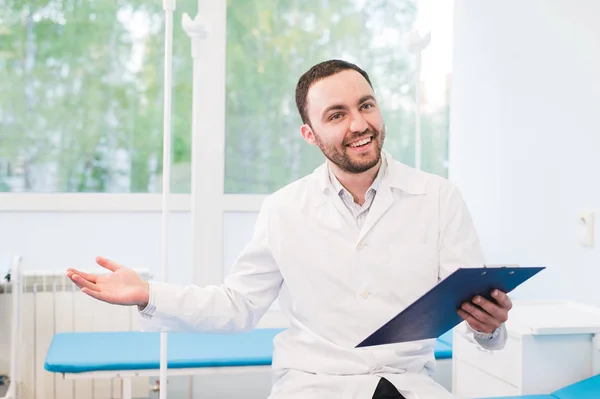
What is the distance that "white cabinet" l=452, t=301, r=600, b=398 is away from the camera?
212 centimetres

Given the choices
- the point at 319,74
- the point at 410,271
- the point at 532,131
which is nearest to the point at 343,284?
the point at 410,271

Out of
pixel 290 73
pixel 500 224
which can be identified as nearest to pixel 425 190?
pixel 500 224

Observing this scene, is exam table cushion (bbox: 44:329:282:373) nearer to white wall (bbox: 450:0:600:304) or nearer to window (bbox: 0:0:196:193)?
window (bbox: 0:0:196:193)

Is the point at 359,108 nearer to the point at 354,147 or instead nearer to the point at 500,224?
the point at 354,147

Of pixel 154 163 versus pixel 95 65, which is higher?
pixel 95 65

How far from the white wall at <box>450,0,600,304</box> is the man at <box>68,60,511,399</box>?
915 millimetres

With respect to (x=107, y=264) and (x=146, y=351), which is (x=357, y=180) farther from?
(x=146, y=351)

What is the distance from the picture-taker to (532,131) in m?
2.89

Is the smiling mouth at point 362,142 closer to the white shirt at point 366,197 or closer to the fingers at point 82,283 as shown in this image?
the white shirt at point 366,197

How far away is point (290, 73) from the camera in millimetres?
3645

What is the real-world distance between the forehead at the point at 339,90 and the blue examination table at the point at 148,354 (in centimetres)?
115

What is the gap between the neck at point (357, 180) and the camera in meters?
1.88

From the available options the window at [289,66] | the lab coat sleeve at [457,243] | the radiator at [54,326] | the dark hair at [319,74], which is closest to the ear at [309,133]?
the dark hair at [319,74]

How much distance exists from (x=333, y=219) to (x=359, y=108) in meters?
0.27
